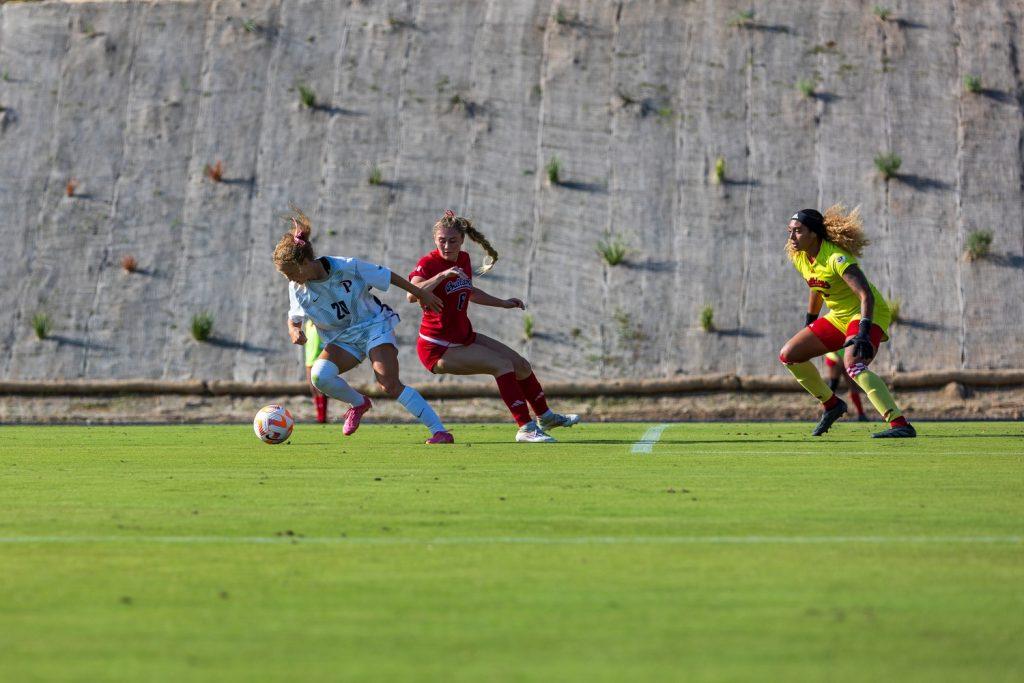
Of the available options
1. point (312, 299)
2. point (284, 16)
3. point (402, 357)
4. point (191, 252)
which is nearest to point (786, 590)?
point (312, 299)

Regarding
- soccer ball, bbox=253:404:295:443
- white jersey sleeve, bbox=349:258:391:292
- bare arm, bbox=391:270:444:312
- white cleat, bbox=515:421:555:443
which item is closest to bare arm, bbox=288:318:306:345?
soccer ball, bbox=253:404:295:443

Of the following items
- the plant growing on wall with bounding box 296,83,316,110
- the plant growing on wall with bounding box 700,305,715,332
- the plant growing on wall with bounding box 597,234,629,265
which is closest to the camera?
the plant growing on wall with bounding box 700,305,715,332

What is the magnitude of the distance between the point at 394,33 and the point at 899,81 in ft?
30.9

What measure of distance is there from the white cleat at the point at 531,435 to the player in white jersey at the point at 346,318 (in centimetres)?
61

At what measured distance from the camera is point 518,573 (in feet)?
15.3

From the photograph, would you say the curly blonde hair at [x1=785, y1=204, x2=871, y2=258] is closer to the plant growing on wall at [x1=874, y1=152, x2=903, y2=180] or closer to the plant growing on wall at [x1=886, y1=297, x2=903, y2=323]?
the plant growing on wall at [x1=886, y1=297, x2=903, y2=323]

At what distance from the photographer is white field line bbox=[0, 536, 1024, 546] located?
5.29 meters

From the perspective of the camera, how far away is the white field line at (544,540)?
529cm

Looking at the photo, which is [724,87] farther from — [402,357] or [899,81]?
[402,357]

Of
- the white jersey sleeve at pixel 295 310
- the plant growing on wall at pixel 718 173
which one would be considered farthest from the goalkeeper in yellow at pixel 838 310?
the plant growing on wall at pixel 718 173

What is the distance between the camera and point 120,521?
6.20 m

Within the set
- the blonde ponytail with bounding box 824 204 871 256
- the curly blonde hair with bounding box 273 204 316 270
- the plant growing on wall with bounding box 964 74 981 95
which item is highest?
the plant growing on wall with bounding box 964 74 981 95

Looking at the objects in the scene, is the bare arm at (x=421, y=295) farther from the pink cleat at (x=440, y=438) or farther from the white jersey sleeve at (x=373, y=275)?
the pink cleat at (x=440, y=438)

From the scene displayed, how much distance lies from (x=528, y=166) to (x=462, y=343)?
12.8 metres
